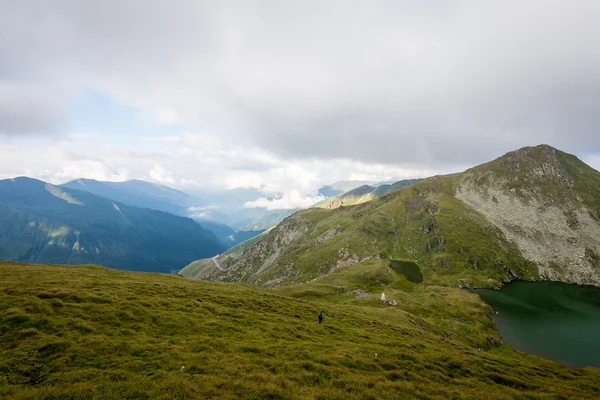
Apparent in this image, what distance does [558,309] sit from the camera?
118m

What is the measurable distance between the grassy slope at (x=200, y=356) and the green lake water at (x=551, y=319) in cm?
6485

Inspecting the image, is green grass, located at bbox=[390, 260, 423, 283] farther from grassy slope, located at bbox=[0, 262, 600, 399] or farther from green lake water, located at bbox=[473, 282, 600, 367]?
grassy slope, located at bbox=[0, 262, 600, 399]

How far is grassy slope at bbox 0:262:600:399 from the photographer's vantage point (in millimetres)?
17875

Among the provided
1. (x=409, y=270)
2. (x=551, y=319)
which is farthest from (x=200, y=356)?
(x=409, y=270)

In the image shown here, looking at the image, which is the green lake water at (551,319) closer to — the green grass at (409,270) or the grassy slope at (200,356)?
the green grass at (409,270)

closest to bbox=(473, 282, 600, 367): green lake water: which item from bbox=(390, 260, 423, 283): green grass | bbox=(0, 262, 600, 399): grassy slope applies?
bbox=(390, 260, 423, 283): green grass

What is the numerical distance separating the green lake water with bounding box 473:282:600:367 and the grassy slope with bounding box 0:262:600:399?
64.9 metres

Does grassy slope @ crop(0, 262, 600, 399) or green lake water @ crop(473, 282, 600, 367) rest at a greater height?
grassy slope @ crop(0, 262, 600, 399)

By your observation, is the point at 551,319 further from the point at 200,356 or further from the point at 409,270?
the point at 200,356

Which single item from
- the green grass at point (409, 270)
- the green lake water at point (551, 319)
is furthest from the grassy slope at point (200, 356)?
the green grass at point (409, 270)

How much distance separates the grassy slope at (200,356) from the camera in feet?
58.6

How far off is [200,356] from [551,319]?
474ft

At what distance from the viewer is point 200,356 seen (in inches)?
886

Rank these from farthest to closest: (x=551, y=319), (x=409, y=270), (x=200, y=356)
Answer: (x=409, y=270) < (x=551, y=319) < (x=200, y=356)
